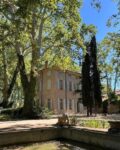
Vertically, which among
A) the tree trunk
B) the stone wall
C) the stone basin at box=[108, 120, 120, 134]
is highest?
the tree trunk

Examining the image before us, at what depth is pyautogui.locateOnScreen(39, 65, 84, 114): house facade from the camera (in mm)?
50719

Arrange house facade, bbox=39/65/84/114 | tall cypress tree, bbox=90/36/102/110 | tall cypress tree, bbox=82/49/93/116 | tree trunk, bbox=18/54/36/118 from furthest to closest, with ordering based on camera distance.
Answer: house facade, bbox=39/65/84/114
tall cypress tree, bbox=90/36/102/110
tall cypress tree, bbox=82/49/93/116
tree trunk, bbox=18/54/36/118

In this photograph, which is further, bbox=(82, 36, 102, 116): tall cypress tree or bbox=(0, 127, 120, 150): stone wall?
bbox=(82, 36, 102, 116): tall cypress tree

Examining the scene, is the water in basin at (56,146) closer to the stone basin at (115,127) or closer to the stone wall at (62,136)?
the stone wall at (62,136)

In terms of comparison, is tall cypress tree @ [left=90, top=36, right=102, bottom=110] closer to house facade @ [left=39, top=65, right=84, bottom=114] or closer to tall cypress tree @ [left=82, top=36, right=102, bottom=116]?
tall cypress tree @ [left=82, top=36, right=102, bottom=116]

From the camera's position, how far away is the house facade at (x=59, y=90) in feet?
166

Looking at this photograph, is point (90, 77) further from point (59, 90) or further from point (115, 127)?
point (115, 127)

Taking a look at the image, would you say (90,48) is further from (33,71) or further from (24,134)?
(24,134)

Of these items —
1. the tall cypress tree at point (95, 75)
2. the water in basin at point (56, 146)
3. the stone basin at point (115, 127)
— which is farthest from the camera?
the tall cypress tree at point (95, 75)

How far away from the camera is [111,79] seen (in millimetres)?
60719

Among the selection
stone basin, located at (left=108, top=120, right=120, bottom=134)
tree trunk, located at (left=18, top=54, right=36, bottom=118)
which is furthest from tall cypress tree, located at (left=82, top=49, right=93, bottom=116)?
stone basin, located at (left=108, top=120, right=120, bottom=134)

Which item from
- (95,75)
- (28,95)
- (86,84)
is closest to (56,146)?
(28,95)

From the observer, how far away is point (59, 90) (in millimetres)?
51406

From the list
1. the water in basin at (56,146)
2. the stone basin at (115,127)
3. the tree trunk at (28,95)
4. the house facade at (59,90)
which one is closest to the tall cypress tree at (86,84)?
the house facade at (59,90)
